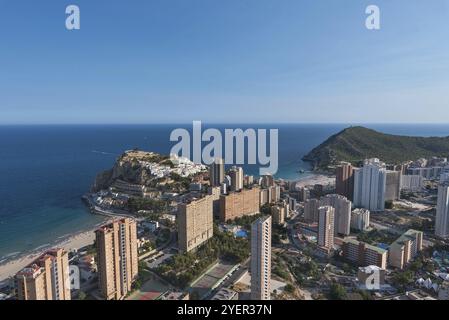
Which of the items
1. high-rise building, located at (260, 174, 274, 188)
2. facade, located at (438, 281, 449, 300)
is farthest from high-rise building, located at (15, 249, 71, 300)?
high-rise building, located at (260, 174, 274, 188)

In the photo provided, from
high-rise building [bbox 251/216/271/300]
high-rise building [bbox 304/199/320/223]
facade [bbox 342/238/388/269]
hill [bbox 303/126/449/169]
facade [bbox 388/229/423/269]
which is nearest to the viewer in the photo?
high-rise building [bbox 251/216/271/300]

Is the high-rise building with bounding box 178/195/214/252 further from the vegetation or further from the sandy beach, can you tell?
the vegetation

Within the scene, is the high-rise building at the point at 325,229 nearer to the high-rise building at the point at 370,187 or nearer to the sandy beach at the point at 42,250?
the high-rise building at the point at 370,187

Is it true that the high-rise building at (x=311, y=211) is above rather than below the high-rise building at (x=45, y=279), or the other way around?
below

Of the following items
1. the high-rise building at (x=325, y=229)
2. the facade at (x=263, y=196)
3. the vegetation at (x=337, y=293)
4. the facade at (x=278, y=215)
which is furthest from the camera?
the facade at (x=263, y=196)

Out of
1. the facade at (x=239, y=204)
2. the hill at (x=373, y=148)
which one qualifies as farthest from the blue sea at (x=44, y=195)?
the facade at (x=239, y=204)
